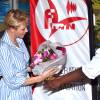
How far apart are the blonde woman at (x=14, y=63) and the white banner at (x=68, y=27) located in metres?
0.78

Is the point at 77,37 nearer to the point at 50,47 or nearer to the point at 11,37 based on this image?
the point at 50,47

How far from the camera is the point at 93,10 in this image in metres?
5.59

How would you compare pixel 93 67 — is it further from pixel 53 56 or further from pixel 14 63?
pixel 14 63

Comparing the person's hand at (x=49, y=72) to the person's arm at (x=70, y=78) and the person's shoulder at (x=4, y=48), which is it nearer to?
the person's arm at (x=70, y=78)

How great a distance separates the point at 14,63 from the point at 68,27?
112 centimetres

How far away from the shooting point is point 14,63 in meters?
4.49

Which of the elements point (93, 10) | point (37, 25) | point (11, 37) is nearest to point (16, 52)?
point (11, 37)

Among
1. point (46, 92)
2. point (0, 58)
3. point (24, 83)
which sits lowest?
point (46, 92)

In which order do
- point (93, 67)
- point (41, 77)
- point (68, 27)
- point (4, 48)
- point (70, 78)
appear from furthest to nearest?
point (68, 27)
point (41, 77)
point (4, 48)
point (70, 78)
point (93, 67)

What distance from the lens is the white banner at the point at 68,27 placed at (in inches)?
209

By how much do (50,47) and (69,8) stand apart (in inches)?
31.5

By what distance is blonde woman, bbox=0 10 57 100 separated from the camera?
14.6 ft

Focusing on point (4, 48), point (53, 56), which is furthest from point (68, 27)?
point (4, 48)

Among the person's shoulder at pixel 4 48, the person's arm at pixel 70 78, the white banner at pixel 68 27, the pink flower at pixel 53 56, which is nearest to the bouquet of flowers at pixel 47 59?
the pink flower at pixel 53 56
